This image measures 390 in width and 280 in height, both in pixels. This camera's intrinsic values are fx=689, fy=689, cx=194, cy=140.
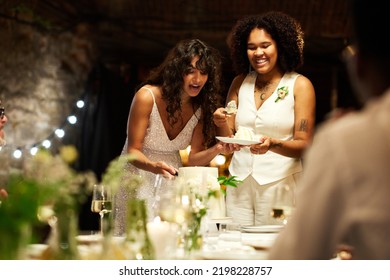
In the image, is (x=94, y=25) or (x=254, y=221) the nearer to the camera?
(x=254, y=221)

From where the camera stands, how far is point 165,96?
3.48 m

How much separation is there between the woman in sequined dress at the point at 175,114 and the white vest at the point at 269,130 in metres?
0.16

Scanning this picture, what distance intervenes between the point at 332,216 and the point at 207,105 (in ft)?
8.26

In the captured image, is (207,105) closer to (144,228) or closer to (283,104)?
(283,104)

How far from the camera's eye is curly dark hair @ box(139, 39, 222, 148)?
3.34 metres

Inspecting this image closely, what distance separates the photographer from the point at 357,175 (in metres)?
1.00

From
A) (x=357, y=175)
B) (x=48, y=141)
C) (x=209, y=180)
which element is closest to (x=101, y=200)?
(x=209, y=180)

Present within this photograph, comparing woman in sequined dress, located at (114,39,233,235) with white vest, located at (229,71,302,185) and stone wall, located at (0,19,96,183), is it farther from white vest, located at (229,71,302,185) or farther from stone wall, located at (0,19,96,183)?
stone wall, located at (0,19,96,183)

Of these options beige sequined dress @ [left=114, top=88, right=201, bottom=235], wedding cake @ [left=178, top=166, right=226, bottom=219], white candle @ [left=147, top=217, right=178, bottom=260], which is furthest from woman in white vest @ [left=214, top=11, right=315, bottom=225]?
white candle @ [left=147, top=217, right=178, bottom=260]

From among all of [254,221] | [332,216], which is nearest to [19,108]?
[254,221]

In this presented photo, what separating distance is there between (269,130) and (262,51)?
388mm

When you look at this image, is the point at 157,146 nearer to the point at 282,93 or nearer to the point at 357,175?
the point at 282,93

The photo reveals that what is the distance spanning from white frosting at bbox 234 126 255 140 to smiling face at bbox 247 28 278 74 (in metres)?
0.34
